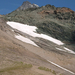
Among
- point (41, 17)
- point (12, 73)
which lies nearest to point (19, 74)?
point (12, 73)

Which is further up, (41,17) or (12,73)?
(41,17)

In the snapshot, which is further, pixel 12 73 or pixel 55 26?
pixel 55 26

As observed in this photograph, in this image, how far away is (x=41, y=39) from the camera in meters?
21.6

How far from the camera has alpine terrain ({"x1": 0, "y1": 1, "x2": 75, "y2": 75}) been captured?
11327 mm

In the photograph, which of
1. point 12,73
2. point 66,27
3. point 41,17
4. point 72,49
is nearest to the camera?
point 12,73

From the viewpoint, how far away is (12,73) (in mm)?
7059

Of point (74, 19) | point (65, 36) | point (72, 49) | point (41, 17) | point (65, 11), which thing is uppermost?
point (65, 11)

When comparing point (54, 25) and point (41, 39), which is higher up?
point (54, 25)

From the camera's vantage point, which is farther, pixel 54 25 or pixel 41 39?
pixel 54 25

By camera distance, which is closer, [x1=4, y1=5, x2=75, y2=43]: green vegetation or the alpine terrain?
the alpine terrain

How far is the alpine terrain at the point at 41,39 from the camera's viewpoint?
446 inches

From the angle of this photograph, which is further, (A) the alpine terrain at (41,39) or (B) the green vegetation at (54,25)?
(B) the green vegetation at (54,25)

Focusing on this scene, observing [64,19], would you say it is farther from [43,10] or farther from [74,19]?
[43,10]

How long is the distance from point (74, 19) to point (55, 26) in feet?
26.4
